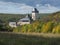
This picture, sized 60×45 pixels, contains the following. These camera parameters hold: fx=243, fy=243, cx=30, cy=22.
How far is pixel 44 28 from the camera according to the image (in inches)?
2564

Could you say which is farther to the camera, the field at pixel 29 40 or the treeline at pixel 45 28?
the treeline at pixel 45 28

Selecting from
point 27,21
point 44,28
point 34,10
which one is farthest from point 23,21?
point 44,28

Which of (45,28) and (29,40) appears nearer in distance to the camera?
(29,40)

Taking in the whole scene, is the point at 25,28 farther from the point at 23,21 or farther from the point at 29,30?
the point at 23,21

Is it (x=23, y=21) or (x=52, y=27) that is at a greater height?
(x=52, y=27)

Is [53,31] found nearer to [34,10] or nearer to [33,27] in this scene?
[33,27]

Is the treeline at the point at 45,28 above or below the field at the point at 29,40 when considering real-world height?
below

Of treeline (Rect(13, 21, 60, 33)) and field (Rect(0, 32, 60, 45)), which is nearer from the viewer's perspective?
field (Rect(0, 32, 60, 45))

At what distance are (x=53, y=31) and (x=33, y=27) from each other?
425 inches

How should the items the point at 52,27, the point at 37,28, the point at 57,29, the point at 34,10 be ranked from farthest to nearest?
the point at 34,10, the point at 37,28, the point at 52,27, the point at 57,29

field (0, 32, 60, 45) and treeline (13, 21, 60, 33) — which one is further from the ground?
field (0, 32, 60, 45)

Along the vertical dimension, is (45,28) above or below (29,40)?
below

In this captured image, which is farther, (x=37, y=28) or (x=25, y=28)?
(x=25, y=28)

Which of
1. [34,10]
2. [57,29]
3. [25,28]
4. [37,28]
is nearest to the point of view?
[57,29]
